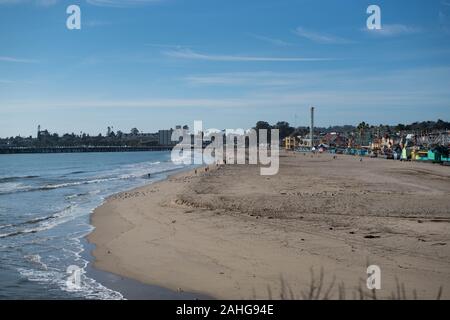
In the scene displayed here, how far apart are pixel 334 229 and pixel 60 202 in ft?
52.6

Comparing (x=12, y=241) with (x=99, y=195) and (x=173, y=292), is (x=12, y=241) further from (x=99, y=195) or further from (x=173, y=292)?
(x=99, y=195)

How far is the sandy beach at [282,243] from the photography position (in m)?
7.89

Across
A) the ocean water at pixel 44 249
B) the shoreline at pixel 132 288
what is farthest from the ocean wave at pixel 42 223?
the shoreline at pixel 132 288

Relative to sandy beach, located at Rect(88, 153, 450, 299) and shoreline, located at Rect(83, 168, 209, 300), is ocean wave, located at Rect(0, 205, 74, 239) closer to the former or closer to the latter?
sandy beach, located at Rect(88, 153, 450, 299)

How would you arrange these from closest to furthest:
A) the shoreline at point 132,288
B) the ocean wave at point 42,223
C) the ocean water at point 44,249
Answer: the shoreline at point 132,288, the ocean water at point 44,249, the ocean wave at point 42,223

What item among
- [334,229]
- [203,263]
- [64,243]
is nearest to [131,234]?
[64,243]

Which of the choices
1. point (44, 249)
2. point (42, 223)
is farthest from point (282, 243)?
point (42, 223)

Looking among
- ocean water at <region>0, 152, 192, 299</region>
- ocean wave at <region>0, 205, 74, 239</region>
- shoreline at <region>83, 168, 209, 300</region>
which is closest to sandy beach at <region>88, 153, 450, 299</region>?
shoreline at <region>83, 168, 209, 300</region>

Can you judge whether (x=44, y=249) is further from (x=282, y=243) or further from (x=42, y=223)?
(x=282, y=243)

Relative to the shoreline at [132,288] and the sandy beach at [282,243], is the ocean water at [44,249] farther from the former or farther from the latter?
the sandy beach at [282,243]

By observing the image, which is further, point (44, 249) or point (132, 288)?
point (44, 249)

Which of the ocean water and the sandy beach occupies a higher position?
the sandy beach

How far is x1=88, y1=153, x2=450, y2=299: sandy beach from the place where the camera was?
7887 mm

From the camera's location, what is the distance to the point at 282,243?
10.9 m
